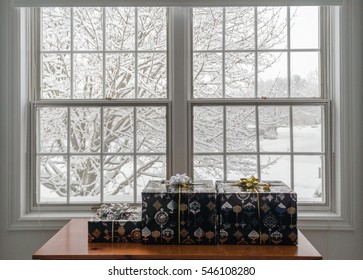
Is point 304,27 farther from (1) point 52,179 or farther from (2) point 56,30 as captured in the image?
(1) point 52,179

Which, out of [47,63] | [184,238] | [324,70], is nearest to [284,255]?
[184,238]

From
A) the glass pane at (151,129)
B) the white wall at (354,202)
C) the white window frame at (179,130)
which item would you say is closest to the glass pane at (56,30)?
the white window frame at (179,130)

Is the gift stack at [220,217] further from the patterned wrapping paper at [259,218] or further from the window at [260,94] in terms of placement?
the window at [260,94]

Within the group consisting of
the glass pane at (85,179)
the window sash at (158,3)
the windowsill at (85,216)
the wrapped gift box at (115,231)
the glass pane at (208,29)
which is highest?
the window sash at (158,3)

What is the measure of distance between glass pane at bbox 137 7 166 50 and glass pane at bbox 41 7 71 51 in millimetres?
474

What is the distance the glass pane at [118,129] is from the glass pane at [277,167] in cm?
88

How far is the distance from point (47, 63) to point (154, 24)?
2.45 ft

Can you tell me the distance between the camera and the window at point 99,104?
98.3 inches

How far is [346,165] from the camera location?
2359 millimetres

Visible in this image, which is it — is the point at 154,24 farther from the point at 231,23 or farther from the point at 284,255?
the point at 284,255

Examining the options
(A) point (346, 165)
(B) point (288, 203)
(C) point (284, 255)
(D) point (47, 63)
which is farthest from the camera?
(D) point (47, 63)

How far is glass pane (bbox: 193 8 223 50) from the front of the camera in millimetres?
2494

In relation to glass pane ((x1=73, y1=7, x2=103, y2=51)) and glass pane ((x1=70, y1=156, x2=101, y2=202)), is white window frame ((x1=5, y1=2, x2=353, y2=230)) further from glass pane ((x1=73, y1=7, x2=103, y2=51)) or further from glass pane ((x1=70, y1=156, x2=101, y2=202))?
glass pane ((x1=73, y1=7, x2=103, y2=51))

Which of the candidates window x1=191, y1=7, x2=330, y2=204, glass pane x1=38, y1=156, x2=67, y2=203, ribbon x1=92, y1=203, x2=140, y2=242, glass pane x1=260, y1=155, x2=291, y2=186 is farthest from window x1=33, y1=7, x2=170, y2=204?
glass pane x1=260, y1=155, x2=291, y2=186
